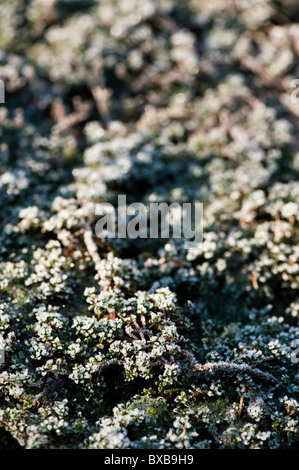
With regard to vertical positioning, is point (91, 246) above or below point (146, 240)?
below

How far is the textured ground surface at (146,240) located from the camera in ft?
15.0

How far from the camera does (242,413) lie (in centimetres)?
461

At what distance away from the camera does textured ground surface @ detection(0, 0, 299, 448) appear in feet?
15.0

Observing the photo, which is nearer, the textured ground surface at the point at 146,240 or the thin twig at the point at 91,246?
the textured ground surface at the point at 146,240

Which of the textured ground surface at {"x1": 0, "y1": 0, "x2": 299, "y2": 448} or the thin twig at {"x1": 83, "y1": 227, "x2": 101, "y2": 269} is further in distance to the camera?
the thin twig at {"x1": 83, "y1": 227, "x2": 101, "y2": 269}

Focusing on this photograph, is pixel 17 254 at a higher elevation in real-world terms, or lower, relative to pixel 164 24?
lower

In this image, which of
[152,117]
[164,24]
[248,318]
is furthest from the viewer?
[164,24]

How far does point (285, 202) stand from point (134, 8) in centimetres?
656

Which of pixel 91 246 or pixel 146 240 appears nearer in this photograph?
pixel 91 246

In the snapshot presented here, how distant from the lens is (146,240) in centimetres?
648

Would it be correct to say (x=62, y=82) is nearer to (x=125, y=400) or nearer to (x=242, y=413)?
(x=125, y=400)
